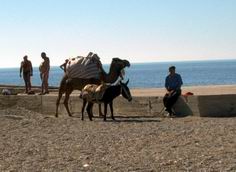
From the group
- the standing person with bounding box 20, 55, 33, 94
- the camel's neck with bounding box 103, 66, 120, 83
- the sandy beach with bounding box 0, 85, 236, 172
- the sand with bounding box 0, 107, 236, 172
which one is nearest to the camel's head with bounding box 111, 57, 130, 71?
the camel's neck with bounding box 103, 66, 120, 83

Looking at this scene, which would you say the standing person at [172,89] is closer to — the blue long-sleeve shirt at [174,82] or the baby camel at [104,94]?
the blue long-sleeve shirt at [174,82]

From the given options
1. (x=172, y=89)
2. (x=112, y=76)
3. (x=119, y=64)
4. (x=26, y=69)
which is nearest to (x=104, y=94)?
(x=112, y=76)

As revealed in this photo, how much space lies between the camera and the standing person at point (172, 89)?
19.0m

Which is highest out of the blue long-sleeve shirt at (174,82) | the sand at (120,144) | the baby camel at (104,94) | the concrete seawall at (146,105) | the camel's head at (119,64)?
the camel's head at (119,64)

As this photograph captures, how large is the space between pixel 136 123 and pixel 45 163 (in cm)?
642

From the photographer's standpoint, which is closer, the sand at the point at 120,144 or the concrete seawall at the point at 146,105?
the sand at the point at 120,144

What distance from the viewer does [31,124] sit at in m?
18.1

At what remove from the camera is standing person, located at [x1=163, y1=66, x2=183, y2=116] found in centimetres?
1900

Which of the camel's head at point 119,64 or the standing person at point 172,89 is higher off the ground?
the camel's head at point 119,64

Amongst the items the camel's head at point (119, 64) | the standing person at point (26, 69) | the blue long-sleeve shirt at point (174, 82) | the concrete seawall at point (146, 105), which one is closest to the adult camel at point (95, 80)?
the camel's head at point (119, 64)

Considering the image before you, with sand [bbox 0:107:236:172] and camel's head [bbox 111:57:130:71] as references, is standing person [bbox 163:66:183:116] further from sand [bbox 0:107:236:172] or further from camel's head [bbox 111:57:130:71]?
camel's head [bbox 111:57:130:71]

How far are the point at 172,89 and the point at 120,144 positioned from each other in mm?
6030

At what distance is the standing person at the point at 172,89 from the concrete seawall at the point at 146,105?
0.20 metres

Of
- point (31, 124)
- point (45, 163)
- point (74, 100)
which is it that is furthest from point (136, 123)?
point (45, 163)
